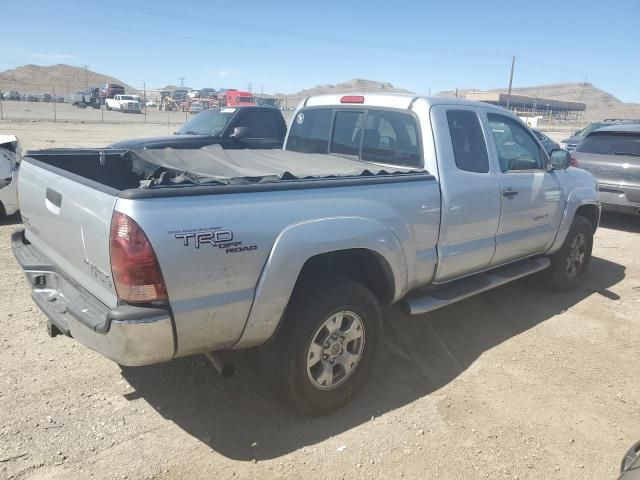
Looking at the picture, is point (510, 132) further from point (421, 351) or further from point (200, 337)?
point (200, 337)

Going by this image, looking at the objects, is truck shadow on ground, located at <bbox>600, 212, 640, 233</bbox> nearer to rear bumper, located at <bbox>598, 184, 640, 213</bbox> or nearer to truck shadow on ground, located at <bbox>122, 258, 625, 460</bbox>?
rear bumper, located at <bbox>598, 184, 640, 213</bbox>

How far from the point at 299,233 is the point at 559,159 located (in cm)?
334

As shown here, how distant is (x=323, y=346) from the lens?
3080mm

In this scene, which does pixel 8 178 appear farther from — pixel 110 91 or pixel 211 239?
pixel 110 91

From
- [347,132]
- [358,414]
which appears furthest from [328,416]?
[347,132]

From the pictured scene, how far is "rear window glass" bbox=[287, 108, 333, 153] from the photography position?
4.63 metres

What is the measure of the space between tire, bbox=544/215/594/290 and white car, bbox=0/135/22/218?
23.2 ft

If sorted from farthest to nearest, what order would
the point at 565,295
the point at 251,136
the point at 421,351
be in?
the point at 251,136 < the point at 565,295 < the point at 421,351

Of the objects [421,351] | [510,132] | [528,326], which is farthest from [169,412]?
[510,132]

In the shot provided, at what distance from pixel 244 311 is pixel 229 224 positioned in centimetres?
47

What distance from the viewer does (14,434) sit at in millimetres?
2844

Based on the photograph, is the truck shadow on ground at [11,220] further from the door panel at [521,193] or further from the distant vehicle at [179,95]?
the distant vehicle at [179,95]

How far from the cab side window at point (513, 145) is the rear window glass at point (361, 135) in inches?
35.9

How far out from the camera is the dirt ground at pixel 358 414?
277cm
